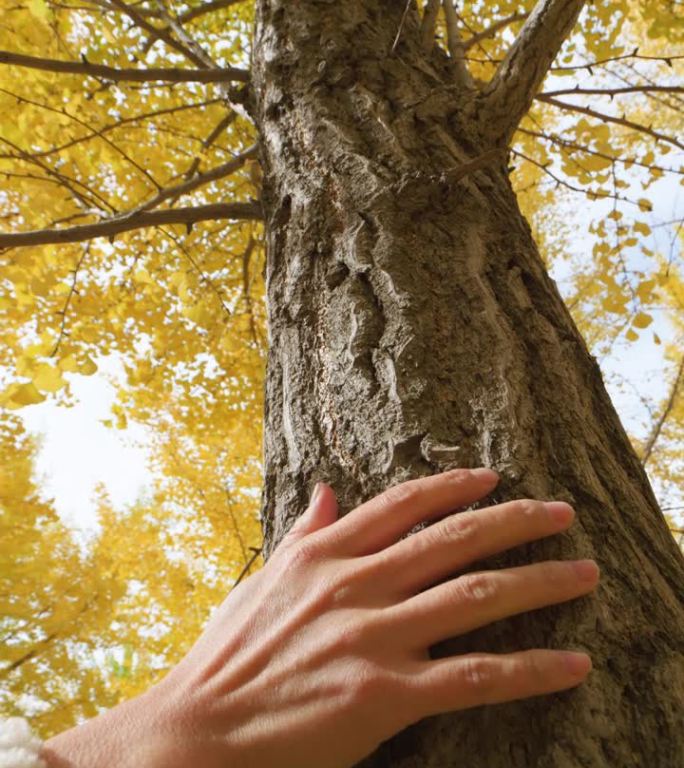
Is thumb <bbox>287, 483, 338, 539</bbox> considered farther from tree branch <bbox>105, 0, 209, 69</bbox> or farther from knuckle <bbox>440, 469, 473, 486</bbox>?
tree branch <bbox>105, 0, 209, 69</bbox>

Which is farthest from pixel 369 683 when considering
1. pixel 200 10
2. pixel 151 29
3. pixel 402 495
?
pixel 200 10

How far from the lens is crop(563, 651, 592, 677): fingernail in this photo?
67 centimetres

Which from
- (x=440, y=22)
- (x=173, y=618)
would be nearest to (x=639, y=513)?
(x=440, y=22)

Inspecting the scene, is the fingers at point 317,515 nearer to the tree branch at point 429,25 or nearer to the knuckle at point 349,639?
the knuckle at point 349,639

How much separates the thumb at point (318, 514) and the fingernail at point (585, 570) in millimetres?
371

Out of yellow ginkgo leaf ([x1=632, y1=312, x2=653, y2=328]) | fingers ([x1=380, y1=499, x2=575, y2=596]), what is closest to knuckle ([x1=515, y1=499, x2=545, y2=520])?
fingers ([x1=380, y1=499, x2=575, y2=596])

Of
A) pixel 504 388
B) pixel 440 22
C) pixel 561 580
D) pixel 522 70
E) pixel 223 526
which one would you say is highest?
pixel 440 22

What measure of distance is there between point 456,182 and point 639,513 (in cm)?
72

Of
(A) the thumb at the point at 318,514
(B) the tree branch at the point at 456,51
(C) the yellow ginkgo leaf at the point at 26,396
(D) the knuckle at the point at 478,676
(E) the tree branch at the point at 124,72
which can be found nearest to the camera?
(D) the knuckle at the point at 478,676

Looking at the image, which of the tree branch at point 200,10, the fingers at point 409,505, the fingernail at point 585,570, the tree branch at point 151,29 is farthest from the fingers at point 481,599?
the tree branch at point 200,10

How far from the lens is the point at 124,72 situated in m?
1.61

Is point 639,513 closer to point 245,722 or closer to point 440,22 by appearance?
point 245,722

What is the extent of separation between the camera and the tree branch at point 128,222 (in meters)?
1.37

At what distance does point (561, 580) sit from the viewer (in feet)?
2.38
